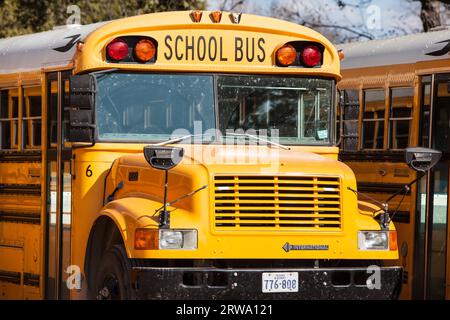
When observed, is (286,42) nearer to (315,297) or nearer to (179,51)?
(179,51)

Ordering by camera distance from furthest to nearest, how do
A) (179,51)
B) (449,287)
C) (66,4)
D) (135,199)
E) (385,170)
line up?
(66,4) → (385,170) → (449,287) → (179,51) → (135,199)

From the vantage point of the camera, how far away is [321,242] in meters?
7.30

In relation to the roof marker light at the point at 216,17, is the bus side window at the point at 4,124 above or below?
below

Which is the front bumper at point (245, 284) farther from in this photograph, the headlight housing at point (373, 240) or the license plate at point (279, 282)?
the headlight housing at point (373, 240)

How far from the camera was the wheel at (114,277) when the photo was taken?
7.28 meters

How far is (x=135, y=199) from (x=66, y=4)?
50.7 feet

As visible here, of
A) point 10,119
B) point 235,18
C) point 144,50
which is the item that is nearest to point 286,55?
point 235,18

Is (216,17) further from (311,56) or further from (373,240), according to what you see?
(373,240)

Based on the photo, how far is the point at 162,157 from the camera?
7.12 metres

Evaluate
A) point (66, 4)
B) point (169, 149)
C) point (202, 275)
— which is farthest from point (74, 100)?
point (66, 4)

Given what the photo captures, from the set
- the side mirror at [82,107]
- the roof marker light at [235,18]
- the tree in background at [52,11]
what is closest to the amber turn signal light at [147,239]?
the side mirror at [82,107]

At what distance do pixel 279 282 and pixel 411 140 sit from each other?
3177 mm

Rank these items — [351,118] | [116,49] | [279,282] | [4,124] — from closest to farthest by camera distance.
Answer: [279,282], [116,49], [351,118], [4,124]

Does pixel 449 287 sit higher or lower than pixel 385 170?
lower
